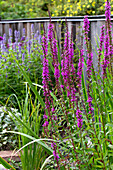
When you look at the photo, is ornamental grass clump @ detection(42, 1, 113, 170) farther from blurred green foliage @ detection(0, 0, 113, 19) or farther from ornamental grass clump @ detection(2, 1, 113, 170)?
blurred green foliage @ detection(0, 0, 113, 19)

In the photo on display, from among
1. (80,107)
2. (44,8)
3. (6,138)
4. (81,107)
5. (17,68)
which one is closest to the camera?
(80,107)

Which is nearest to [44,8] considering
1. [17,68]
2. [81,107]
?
[17,68]

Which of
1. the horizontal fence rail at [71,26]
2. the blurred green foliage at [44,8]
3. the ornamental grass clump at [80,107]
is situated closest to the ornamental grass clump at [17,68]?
the horizontal fence rail at [71,26]

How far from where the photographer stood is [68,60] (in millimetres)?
1696

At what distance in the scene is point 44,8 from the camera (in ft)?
33.0

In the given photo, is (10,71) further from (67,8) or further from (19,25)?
(67,8)

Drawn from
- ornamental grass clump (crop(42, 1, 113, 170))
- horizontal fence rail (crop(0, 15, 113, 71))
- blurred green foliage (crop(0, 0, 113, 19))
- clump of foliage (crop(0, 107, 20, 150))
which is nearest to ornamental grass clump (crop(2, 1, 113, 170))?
ornamental grass clump (crop(42, 1, 113, 170))

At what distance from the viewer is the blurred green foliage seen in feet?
19.5

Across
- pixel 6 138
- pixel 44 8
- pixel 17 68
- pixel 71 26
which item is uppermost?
pixel 44 8

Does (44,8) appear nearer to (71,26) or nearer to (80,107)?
(71,26)

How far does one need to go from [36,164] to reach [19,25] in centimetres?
440

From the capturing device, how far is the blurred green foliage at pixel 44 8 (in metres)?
5.93

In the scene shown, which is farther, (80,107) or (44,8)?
(44,8)

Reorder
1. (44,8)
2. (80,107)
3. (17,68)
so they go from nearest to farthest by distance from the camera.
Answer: (80,107) < (17,68) < (44,8)
